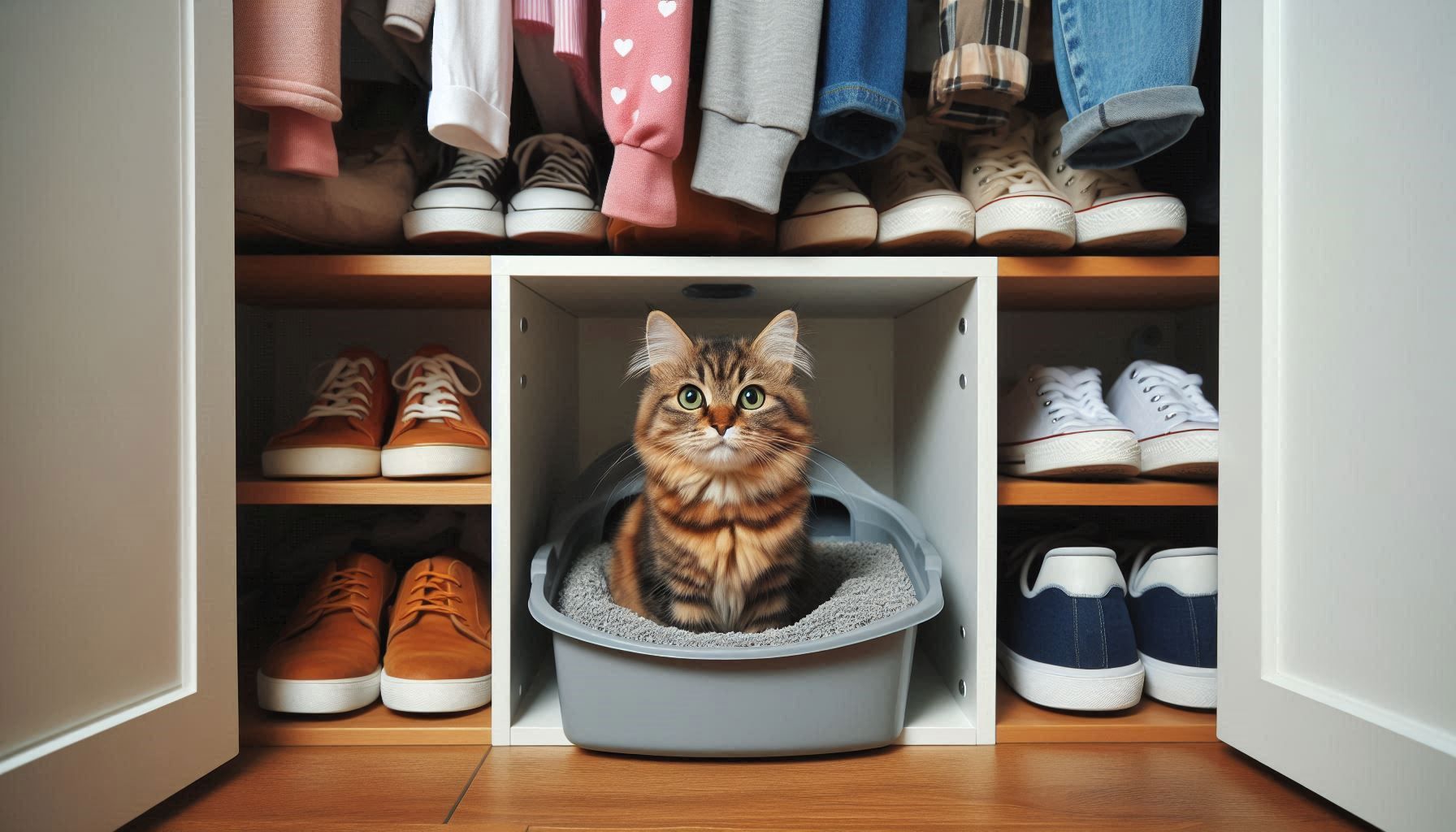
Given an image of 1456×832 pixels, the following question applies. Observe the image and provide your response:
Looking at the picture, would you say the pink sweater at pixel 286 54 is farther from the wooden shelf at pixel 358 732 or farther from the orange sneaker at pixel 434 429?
the wooden shelf at pixel 358 732

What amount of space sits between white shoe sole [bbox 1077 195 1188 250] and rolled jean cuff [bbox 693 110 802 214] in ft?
1.36

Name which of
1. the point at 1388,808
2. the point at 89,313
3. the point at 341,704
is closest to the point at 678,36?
the point at 89,313

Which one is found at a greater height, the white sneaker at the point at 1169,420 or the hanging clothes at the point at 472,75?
the hanging clothes at the point at 472,75

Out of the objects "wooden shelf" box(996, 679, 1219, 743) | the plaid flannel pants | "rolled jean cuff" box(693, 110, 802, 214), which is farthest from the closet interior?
the plaid flannel pants

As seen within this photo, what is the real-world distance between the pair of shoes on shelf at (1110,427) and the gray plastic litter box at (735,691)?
0.28 metres

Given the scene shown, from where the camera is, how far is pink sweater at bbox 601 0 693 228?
28.7 inches

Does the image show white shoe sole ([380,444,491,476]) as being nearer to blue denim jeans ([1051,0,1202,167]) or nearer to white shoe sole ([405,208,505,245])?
white shoe sole ([405,208,505,245])

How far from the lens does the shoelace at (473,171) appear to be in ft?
2.94

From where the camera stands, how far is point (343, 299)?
3.70ft

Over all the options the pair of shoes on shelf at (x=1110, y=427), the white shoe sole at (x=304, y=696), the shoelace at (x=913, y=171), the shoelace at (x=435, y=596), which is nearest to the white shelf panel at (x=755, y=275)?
the shoelace at (x=913, y=171)

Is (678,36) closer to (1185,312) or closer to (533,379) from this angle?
(533,379)

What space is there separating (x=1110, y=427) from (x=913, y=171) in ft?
1.45

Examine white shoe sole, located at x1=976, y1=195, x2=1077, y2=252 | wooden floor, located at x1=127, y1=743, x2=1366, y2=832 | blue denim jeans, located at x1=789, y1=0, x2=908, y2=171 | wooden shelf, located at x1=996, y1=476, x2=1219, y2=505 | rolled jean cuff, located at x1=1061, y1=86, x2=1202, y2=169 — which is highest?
blue denim jeans, located at x1=789, y1=0, x2=908, y2=171

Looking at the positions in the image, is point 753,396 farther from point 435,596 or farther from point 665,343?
point 435,596
